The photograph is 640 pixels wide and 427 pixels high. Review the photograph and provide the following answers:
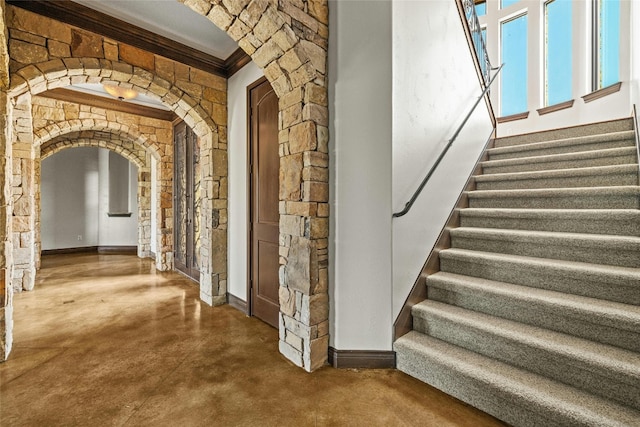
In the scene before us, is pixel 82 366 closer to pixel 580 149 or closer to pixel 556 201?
pixel 556 201

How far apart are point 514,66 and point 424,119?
484cm

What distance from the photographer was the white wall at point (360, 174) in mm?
1919

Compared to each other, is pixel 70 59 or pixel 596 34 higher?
pixel 596 34

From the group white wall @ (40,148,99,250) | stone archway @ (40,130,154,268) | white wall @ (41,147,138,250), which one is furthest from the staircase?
white wall @ (40,148,99,250)

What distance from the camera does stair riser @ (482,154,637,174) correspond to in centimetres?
255

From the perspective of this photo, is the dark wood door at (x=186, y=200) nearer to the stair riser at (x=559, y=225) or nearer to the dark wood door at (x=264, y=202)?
the dark wood door at (x=264, y=202)

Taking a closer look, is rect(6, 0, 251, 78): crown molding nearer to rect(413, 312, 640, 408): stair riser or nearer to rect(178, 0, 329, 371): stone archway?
rect(178, 0, 329, 371): stone archway

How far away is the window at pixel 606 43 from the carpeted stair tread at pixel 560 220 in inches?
136

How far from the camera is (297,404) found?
1.63m

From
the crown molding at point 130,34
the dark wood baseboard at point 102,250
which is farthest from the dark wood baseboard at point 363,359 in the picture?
the dark wood baseboard at point 102,250

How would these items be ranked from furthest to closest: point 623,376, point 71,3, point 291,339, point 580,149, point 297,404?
point 580,149
point 71,3
point 291,339
point 297,404
point 623,376

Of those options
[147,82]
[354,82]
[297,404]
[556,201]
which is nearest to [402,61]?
[354,82]

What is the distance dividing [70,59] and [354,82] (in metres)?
2.53

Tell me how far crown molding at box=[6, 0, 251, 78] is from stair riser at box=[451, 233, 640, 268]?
2954mm
